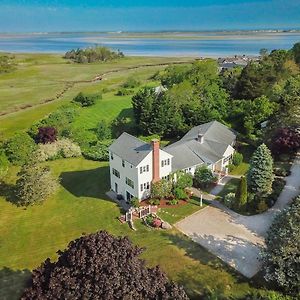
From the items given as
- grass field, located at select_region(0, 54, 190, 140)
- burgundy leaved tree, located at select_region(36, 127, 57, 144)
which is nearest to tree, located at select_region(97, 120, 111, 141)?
burgundy leaved tree, located at select_region(36, 127, 57, 144)

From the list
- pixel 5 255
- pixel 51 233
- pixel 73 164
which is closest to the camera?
pixel 5 255

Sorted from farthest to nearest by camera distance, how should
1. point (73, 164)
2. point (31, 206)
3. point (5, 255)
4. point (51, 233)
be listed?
point (73, 164), point (31, 206), point (51, 233), point (5, 255)

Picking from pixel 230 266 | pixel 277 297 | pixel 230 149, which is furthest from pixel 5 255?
pixel 230 149

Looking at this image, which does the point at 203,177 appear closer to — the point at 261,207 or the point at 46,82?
the point at 261,207

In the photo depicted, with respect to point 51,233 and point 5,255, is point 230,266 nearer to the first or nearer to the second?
point 51,233

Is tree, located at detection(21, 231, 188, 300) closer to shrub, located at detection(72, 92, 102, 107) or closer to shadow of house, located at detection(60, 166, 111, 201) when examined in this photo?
shadow of house, located at detection(60, 166, 111, 201)

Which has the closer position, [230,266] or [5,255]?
[230,266]
